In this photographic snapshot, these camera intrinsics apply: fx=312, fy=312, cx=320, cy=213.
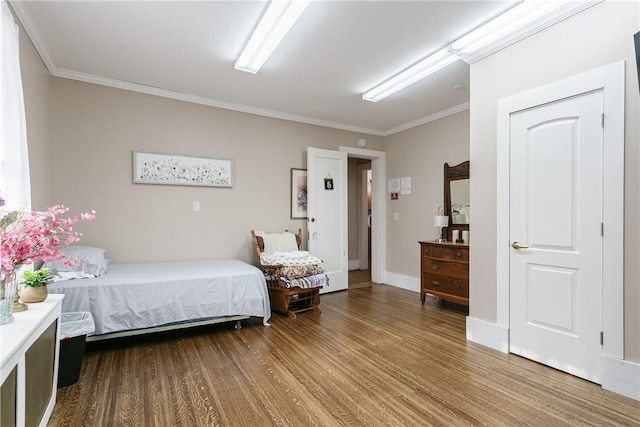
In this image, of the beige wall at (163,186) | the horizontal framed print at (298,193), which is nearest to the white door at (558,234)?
the horizontal framed print at (298,193)

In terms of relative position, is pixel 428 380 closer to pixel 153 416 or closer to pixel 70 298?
pixel 153 416

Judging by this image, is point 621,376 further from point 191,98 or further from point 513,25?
point 191,98

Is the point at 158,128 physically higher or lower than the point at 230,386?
higher

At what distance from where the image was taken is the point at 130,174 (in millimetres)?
3654

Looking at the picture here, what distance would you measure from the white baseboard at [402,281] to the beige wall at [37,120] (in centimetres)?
468

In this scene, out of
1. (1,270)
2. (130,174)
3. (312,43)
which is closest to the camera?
(1,270)

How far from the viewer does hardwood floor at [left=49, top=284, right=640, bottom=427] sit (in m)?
1.83

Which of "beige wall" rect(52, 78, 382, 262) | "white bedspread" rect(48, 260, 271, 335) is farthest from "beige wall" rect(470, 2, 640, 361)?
"beige wall" rect(52, 78, 382, 262)

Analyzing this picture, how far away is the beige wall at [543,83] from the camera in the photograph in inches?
78.8

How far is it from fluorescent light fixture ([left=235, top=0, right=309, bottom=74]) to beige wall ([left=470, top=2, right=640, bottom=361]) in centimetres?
177

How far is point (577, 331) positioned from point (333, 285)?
3.12m

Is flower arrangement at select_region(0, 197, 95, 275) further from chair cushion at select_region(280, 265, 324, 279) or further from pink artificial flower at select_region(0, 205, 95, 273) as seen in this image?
chair cushion at select_region(280, 265, 324, 279)

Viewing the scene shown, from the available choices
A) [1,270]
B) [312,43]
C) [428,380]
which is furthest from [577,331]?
[1,270]

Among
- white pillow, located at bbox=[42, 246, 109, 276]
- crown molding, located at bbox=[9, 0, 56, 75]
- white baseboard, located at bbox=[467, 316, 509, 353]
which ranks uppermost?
crown molding, located at bbox=[9, 0, 56, 75]
